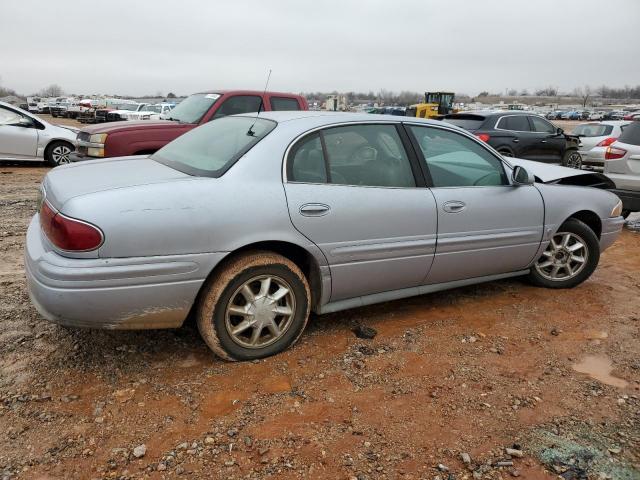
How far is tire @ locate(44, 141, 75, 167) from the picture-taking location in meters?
11.2

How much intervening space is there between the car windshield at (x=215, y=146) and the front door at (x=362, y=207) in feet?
1.09

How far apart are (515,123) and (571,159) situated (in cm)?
230

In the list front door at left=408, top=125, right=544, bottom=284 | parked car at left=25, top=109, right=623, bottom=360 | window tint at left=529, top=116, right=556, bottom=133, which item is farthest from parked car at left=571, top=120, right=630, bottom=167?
Result: parked car at left=25, top=109, right=623, bottom=360

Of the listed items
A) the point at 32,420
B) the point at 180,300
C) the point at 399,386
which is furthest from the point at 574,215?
the point at 32,420

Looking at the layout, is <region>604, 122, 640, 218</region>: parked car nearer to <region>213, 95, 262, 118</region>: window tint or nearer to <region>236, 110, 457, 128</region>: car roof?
<region>236, 110, 457, 128</region>: car roof

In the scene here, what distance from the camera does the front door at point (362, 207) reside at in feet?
10.5

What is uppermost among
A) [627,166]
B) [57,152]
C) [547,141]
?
[547,141]

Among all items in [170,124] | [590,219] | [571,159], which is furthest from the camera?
[571,159]

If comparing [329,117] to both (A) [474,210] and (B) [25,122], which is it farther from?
(B) [25,122]

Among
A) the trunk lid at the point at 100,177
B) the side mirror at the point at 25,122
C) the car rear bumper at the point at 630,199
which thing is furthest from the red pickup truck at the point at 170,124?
the car rear bumper at the point at 630,199

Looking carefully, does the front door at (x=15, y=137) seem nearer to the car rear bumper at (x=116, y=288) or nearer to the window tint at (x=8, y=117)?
the window tint at (x=8, y=117)

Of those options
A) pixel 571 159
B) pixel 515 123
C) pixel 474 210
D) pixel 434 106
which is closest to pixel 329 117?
pixel 474 210

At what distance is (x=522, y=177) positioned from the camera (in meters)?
4.05

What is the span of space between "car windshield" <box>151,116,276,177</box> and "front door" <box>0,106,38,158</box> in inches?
342
